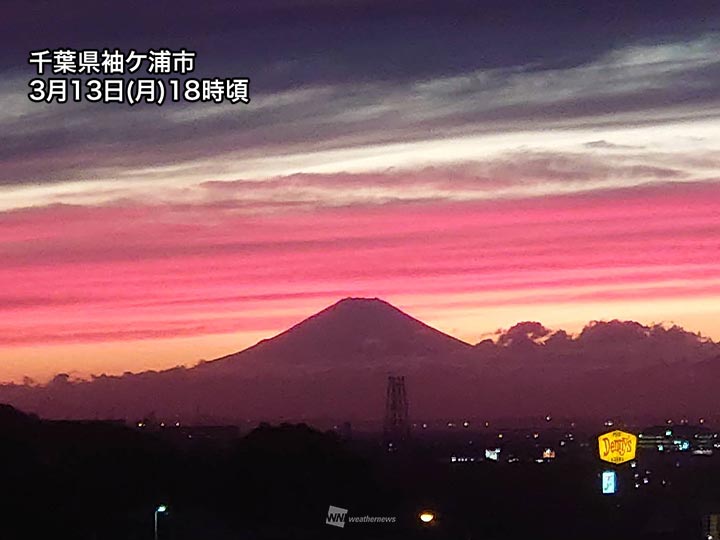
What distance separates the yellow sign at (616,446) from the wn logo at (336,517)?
27487mm

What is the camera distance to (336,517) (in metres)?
55.7

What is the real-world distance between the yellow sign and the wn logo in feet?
90.2

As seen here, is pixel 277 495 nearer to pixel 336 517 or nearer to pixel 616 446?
pixel 336 517

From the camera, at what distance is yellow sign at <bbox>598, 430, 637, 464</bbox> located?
81625 mm

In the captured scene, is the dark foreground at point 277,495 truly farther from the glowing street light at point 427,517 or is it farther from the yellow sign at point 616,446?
the yellow sign at point 616,446

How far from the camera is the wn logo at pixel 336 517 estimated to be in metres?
54.5

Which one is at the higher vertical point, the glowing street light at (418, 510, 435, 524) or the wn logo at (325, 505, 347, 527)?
the glowing street light at (418, 510, 435, 524)

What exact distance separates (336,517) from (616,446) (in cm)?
3091

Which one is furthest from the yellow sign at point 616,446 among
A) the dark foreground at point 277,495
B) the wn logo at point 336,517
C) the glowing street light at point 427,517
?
the glowing street light at point 427,517

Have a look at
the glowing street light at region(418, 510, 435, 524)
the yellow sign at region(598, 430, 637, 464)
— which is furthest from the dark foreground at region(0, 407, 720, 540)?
the yellow sign at region(598, 430, 637, 464)

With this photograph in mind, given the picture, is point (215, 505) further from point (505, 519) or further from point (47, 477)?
point (505, 519)

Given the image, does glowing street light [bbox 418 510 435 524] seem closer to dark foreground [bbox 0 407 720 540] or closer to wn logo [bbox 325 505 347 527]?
dark foreground [bbox 0 407 720 540]

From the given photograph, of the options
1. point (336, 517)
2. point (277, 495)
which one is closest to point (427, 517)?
point (336, 517)

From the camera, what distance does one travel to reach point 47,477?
55.1m
